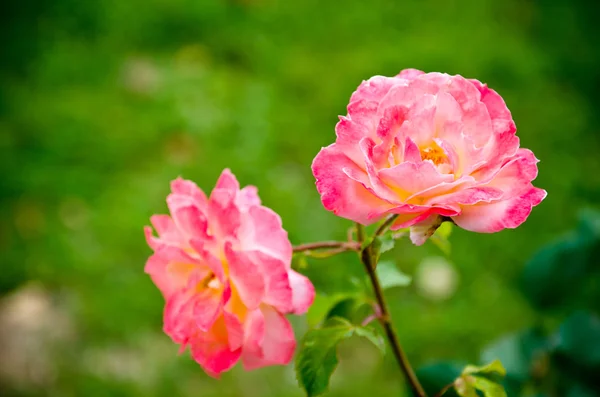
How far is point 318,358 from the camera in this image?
2.29ft

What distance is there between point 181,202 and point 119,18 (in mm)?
2582

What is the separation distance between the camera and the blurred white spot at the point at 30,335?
6.23ft

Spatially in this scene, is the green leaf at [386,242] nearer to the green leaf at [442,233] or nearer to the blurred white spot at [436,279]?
the green leaf at [442,233]

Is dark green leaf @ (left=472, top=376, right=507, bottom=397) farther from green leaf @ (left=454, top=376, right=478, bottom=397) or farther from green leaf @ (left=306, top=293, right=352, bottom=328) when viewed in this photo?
green leaf @ (left=306, top=293, right=352, bottom=328)

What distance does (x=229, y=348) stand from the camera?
663 mm

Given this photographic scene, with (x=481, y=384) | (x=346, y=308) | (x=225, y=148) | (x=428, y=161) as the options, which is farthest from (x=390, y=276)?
(x=225, y=148)

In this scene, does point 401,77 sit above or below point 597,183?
above

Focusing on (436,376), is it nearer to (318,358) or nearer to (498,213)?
(318,358)

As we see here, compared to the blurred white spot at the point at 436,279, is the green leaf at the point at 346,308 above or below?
above

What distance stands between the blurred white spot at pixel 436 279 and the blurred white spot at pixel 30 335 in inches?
38.8

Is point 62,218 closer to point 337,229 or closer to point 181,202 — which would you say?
point 337,229

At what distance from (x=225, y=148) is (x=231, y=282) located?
1880 mm

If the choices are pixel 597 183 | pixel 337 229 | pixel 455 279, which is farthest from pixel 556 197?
pixel 337 229

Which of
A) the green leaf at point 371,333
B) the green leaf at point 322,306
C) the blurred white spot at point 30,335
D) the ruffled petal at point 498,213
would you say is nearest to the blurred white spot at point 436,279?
the blurred white spot at point 30,335
